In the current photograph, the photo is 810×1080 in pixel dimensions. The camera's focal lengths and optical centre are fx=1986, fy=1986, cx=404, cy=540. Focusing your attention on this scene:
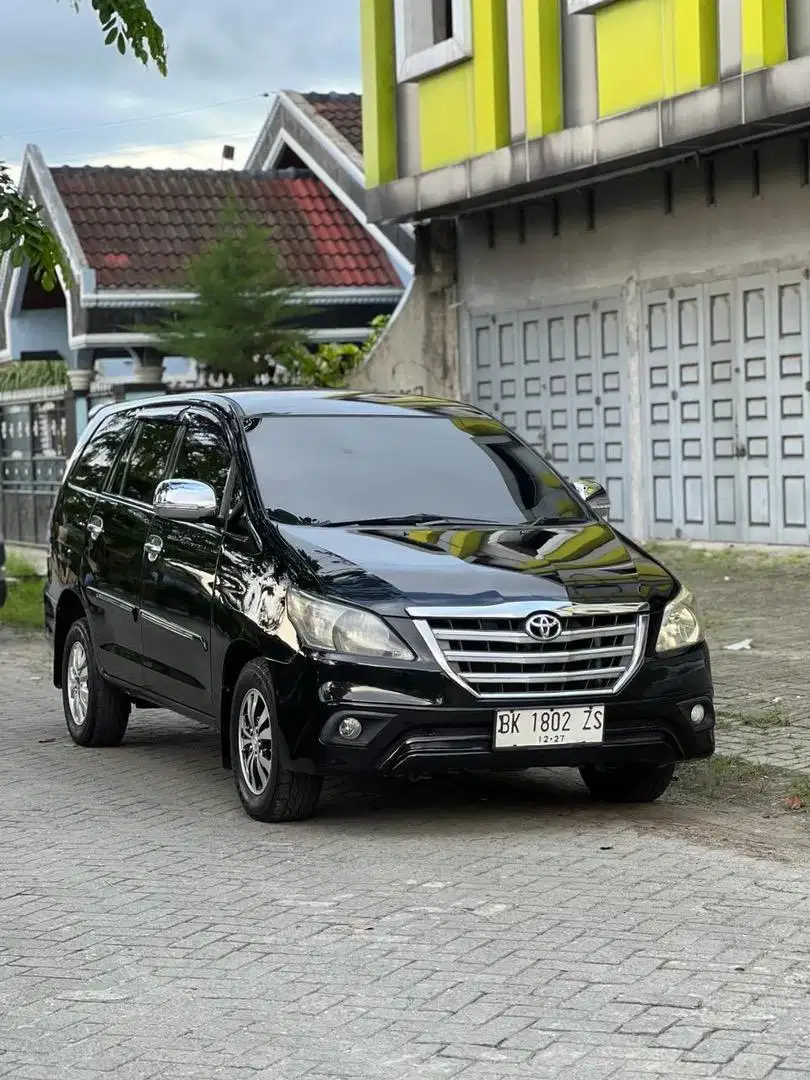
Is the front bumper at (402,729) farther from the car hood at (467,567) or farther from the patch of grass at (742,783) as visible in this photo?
the patch of grass at (742,783)

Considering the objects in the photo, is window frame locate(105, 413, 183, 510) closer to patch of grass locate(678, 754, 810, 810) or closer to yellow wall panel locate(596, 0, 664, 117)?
patch of grass locate(678, 754, 810, 810)

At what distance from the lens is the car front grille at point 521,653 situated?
771 cm

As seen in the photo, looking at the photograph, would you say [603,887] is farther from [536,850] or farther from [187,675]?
[187,675]

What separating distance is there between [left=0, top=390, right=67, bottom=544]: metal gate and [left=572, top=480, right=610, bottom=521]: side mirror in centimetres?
1920

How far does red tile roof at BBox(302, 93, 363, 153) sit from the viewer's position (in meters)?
28.9

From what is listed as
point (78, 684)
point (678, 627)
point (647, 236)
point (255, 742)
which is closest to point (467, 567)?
point (678, 627)

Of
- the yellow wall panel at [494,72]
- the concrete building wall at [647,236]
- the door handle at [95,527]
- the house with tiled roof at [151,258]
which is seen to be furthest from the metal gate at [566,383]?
the door handle at [95,527]

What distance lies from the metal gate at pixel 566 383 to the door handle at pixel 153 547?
11.6 meters

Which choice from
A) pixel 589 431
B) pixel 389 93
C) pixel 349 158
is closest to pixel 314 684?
pixel 589 431

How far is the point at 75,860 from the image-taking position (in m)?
7.73

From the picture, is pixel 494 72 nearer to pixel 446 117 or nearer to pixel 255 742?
pixel 446 117

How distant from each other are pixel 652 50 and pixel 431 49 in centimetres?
424

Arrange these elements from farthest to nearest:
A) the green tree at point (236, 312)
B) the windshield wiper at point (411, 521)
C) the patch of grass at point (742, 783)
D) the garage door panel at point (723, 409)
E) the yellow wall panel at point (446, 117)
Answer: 1. the green tree at point (236, 312)
2. the yellow wall panel at point (446, 117)
3. the garage door panel at point (723, 409)
4. the patch of grass at point (742, 783)
5. the windshield wiper at point (411, 521)

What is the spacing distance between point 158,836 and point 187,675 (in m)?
1.01
